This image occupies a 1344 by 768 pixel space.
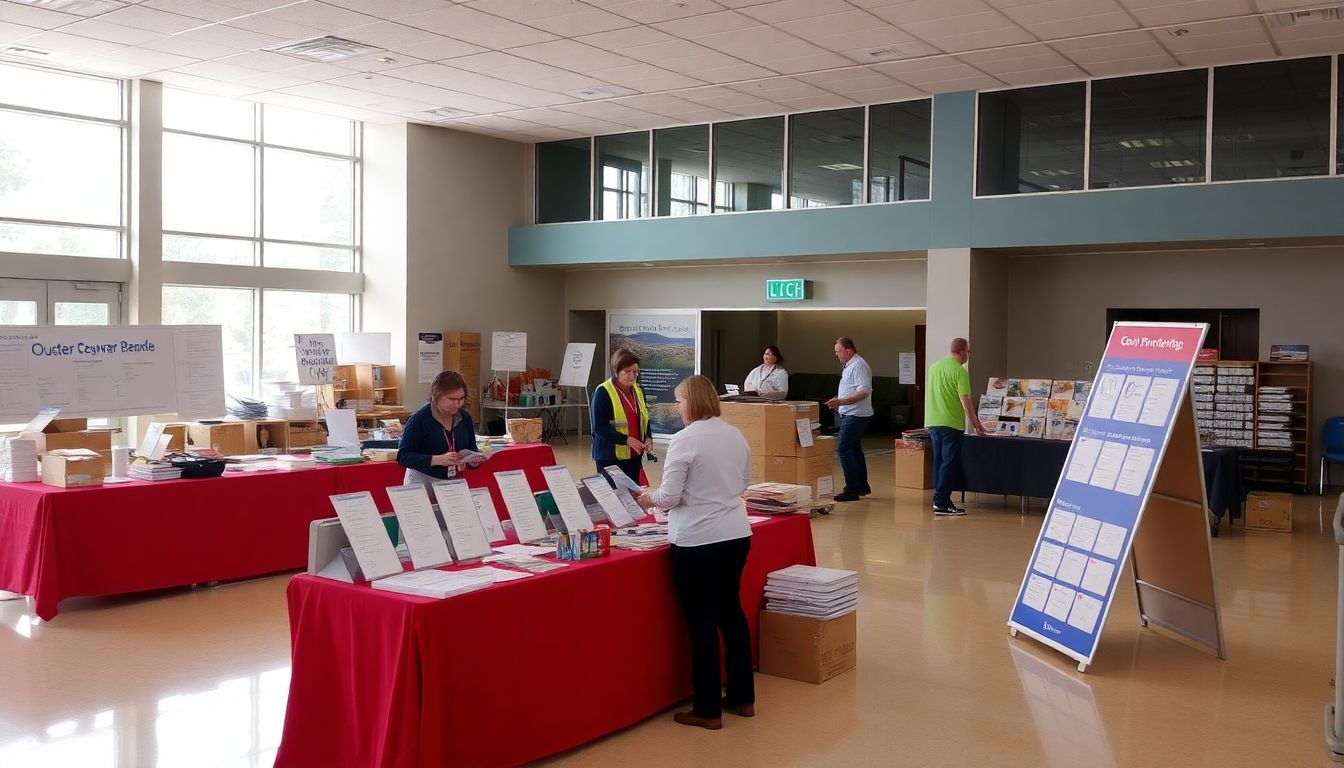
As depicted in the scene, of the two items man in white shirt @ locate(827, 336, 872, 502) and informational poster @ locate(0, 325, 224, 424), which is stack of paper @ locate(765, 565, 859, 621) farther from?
man in white shirt @ locate(827, 336, 872, 502)

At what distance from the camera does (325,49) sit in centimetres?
1076

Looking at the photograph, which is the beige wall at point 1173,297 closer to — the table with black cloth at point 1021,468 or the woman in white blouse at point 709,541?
the table with black cloth at point 1021,468

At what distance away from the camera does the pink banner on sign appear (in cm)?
538

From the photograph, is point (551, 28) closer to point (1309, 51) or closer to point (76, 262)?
point (76, 262)

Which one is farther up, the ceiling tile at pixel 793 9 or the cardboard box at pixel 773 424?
the ceiling tile at pixel 793 9

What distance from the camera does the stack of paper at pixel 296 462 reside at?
7.64 m

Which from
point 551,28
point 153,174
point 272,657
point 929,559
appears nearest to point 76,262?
point 153,174

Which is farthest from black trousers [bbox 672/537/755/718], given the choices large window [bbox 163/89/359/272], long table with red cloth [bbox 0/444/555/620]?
large window [bbox 163/89/359/272]

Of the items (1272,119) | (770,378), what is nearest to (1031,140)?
(1272,119)

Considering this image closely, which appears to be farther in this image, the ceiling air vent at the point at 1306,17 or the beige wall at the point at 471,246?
the beige wall at the point at 471,246

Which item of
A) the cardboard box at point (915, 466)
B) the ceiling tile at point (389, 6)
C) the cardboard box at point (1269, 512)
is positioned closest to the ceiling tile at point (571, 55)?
the ceiling tile at point (389, 6)

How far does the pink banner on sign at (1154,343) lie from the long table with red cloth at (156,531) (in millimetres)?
5109

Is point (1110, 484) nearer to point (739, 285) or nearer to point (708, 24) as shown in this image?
point (708, 24)

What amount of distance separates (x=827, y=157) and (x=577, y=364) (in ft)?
16.3
